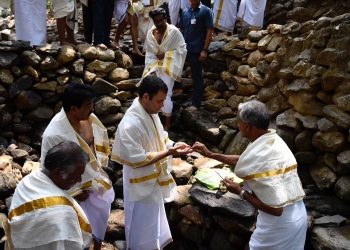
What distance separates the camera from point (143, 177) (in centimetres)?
312

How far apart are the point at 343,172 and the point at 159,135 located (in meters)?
2.38

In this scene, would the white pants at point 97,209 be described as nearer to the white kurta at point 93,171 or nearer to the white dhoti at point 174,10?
the white kurta at point 93,171

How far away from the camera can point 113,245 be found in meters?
4.07

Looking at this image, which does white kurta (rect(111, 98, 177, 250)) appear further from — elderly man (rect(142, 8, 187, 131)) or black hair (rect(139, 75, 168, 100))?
elderly man (rect(142, 8, 187, 131))

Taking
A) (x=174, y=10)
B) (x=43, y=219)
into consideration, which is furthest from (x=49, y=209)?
(x=174, y=10)

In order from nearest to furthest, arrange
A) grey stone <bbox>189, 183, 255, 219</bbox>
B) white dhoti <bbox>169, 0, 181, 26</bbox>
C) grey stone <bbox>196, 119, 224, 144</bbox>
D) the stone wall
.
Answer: grey stone <bbox>189, 183, 255, 219</bbox>
the stone wall
grey stone <bbox>196, 119, 224, 144</bbox>
white dhoti <bbox>169, 0, 181, 26</bbox>

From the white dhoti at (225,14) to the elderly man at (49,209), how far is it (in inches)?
243

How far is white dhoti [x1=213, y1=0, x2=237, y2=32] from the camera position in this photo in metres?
7.32

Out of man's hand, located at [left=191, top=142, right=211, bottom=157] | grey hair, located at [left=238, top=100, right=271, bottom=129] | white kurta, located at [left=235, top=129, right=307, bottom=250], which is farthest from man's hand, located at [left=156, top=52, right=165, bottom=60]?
white kurta, located at [left=235, top=129, right=307, bottom=250]

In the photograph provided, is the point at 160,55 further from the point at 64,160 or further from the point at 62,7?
the point at 64,160

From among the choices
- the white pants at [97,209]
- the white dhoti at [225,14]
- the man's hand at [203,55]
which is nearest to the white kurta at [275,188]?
the white pants at [97,209]

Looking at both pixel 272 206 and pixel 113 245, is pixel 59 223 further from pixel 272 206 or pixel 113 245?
pixel 113 245

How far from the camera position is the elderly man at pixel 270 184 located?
94.3 inches

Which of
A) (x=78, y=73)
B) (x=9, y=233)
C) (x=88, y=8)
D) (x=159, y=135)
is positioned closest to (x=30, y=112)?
(x=78, y=73)
